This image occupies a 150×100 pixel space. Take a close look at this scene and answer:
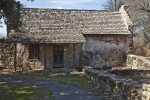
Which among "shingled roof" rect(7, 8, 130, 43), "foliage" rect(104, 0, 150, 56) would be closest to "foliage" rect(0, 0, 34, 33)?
"shingled roof" rect(7, 8, 130, 43)

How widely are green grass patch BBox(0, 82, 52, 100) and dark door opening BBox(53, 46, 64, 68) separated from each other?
771 centimetres

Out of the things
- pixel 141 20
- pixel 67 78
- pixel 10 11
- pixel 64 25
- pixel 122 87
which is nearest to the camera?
pixel 122 87

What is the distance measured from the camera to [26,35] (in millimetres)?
18188

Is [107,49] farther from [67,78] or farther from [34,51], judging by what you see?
[67,78]

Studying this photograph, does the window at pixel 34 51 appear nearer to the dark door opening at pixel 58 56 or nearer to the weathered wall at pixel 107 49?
the dark door opening at pixel 58 56

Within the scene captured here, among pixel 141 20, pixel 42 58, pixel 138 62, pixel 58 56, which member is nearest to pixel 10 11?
pixel 42 58

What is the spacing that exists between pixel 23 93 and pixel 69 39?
8760mm

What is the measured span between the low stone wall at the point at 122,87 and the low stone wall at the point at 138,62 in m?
6.12

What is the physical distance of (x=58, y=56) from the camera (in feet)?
64.0

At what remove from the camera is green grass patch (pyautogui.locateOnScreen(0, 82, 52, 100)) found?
9372 millimetres

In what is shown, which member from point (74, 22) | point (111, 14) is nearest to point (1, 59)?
point (74, 22)

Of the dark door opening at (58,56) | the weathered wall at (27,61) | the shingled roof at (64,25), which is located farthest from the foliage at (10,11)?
the dark door opening at (58,56)

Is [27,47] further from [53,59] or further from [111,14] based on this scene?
[111,14]

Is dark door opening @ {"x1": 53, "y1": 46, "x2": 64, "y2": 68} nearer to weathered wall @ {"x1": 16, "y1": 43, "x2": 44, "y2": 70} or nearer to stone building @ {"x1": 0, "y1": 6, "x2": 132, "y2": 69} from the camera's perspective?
stone building @ {"x1": 0, "y1": 6, "x2": 132, "y2": 69}
